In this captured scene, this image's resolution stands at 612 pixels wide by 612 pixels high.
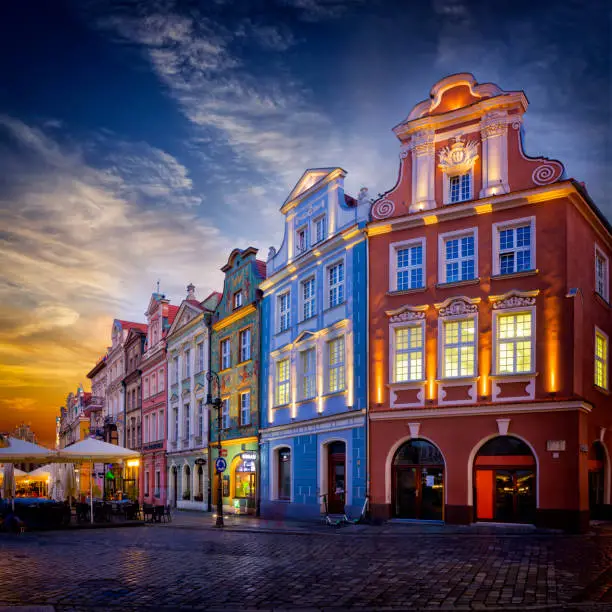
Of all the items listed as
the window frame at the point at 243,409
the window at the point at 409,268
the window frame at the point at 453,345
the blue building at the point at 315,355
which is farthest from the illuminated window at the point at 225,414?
the window frame at the point at 453,345

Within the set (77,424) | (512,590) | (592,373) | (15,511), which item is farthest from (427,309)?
(77,424)

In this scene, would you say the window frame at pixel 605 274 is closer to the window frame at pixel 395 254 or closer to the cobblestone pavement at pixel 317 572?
the window frame at pixel 395 254

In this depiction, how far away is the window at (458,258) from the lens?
25281 mm

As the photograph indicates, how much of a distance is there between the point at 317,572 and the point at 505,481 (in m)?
11.3

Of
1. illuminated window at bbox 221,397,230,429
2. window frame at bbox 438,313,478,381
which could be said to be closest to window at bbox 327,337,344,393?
window frame at bbox 438,313,478,381

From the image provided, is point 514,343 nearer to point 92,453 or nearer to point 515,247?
point 515,247

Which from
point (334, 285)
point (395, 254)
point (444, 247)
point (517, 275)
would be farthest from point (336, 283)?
point (517, 275)

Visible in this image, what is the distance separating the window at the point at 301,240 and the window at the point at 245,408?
8.16 meters

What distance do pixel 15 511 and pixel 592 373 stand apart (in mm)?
21190

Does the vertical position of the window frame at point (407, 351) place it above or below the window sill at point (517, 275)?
below

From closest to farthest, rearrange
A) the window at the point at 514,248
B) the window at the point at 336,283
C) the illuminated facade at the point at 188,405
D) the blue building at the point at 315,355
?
the window at the point at 514,248, the blue building at the point at 315,355, the window at the point at 336,283, the illuminated facade at the point at 188,405

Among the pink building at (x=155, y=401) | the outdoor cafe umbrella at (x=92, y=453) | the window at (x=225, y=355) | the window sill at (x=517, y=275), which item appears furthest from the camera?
the pink building at (x=155, y=401)

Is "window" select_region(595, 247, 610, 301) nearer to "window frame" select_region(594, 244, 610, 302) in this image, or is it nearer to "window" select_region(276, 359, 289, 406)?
"window frame" select_region(594, 244, 610, 302)

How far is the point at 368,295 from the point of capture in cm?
2777
